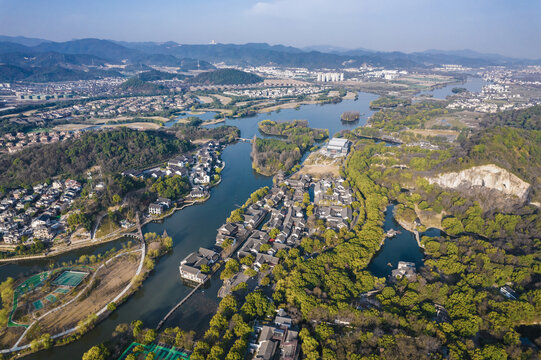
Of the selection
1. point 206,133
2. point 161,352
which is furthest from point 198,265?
point 206,133

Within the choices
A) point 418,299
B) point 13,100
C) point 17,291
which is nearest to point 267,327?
point 418,299

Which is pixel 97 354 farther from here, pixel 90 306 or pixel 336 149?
pixel 336 149

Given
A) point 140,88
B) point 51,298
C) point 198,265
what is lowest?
point 51,298

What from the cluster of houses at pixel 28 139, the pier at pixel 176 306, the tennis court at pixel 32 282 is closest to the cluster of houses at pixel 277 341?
the pier at pixel 176 306

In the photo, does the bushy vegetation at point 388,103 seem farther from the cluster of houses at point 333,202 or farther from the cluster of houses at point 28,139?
the cluster of houses at point 28,139

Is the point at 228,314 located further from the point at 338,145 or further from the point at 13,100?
the point at 13,100

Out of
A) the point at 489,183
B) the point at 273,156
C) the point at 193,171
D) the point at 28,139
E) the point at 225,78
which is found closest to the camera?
the point at 489,183
